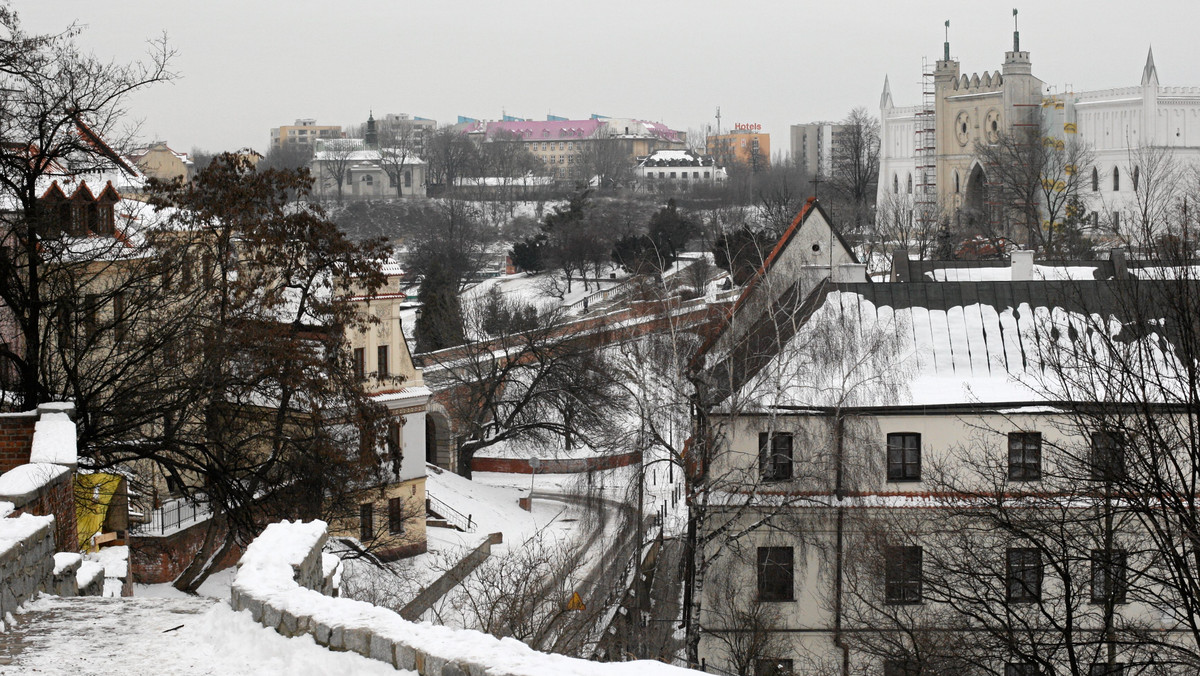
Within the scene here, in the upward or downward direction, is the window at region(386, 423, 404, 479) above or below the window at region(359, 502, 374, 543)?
above

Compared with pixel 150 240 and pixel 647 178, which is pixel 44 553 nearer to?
pixel 150 240

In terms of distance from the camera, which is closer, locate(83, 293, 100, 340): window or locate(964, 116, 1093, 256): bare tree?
locate(83, 293, 100, 340): window

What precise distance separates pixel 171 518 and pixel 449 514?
37.9 ft

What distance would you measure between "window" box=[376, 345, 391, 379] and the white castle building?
5927 centimetres

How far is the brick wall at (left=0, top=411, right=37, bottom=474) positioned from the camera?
1295cm

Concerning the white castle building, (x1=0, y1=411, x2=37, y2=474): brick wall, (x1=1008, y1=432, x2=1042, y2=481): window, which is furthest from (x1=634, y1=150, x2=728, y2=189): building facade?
(x1=0, y1=411, x2=37, y2=474): brick wall

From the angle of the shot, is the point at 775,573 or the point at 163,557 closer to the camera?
the point at 775,573

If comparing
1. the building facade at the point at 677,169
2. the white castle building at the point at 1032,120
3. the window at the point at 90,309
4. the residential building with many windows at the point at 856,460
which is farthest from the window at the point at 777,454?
the building facade at the point at 677,169

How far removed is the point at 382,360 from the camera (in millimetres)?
30203

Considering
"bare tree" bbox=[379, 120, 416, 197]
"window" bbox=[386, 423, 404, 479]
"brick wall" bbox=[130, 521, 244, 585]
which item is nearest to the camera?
"brick wall" bbox=[130, 521, 244, 585]

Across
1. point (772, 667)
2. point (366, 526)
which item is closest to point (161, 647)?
point (772, 667)

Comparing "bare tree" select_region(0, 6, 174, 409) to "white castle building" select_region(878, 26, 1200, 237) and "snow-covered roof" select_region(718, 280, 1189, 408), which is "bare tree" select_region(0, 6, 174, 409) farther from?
"white castle building" select_region(878, 26, 1200, 237)

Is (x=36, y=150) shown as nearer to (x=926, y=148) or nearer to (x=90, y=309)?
(x=90, y=309)

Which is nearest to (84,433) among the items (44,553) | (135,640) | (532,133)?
(44,553)
